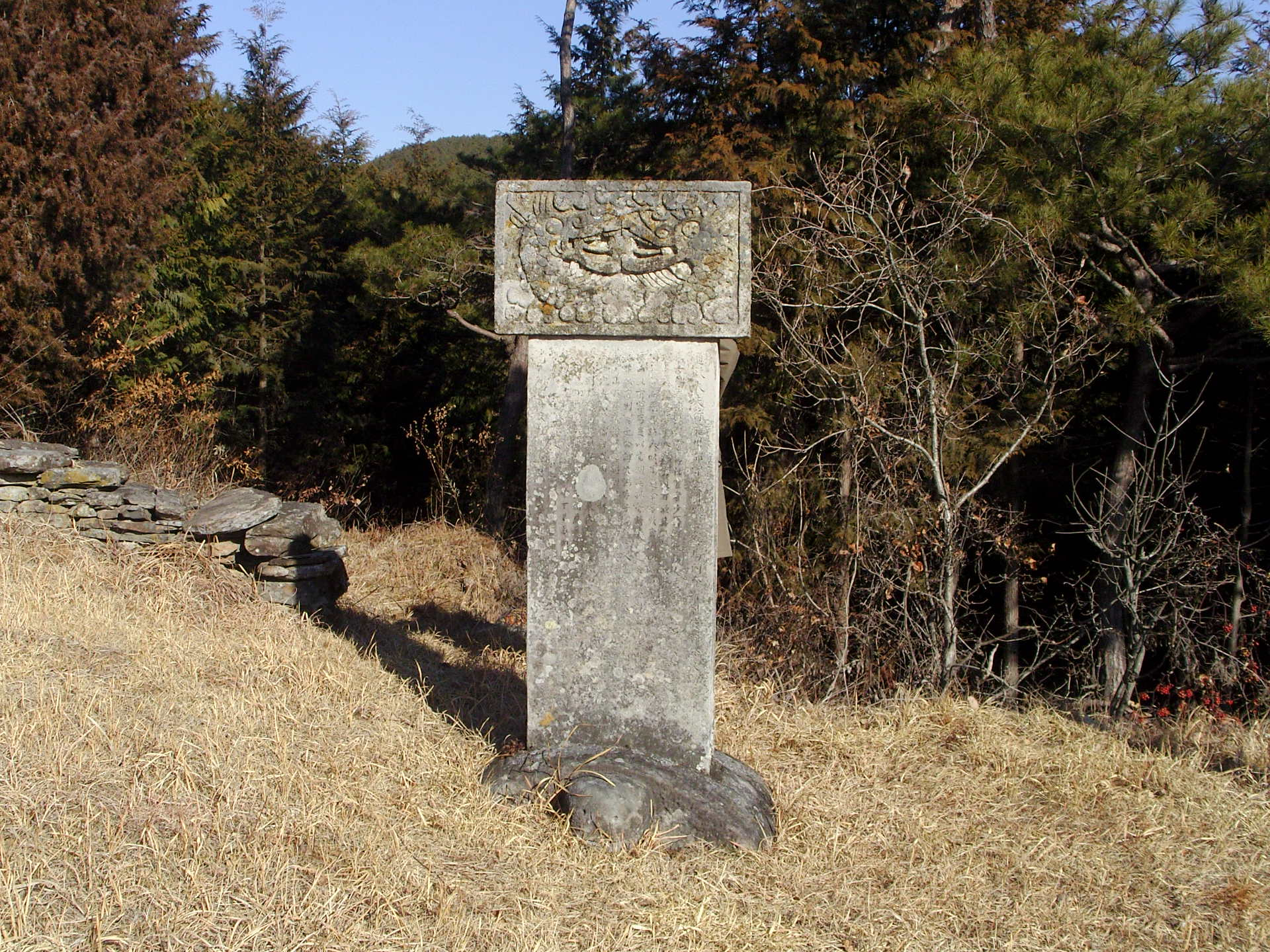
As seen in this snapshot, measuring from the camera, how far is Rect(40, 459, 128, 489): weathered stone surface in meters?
6.50

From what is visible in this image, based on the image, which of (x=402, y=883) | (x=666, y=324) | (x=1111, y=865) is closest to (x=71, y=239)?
(x=666, y=324)

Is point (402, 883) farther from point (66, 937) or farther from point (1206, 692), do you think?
point (1206, 692)

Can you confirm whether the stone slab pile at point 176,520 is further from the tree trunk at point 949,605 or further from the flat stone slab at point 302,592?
the tree trunk at point 949,605

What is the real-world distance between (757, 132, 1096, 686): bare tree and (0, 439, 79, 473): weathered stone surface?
5034 millimetres

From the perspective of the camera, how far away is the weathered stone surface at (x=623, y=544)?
12.0 ft

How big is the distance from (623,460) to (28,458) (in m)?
4.87

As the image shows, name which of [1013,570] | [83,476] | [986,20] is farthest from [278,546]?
[986,20]

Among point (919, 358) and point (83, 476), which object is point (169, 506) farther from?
point (919, 358)

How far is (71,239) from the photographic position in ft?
27.7

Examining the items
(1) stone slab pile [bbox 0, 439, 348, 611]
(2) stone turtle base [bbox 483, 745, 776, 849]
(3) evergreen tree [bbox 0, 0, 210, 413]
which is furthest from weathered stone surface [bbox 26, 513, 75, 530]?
(2) stone turtle base [bbox 483, 745, 776, 849]

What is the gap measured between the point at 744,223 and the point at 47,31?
24.2ft

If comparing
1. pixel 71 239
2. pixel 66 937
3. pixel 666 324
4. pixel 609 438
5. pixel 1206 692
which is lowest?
pixel 1206 692

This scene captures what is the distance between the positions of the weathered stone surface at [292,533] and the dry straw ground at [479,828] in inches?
49.0

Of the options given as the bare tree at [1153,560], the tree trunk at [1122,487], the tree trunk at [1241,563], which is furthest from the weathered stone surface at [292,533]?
the tree trunk at [1241,563]
